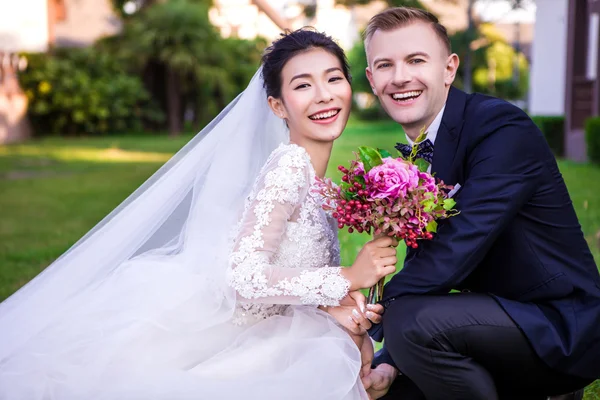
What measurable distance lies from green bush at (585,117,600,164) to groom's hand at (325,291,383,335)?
35.8ft

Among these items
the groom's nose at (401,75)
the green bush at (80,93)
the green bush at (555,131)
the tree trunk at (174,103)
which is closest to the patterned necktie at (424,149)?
the groom's nose at (401,75)

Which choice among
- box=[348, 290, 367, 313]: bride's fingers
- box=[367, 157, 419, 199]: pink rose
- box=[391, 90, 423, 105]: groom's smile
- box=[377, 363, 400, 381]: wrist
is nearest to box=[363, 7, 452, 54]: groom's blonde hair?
box=[391, 90, 423, 105]: groom's smile

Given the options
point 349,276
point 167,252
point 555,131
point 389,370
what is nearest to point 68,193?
point 167,252

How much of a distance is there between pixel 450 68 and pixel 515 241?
3.00 ft

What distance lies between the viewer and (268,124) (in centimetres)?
365

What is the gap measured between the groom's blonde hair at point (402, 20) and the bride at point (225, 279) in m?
0.23

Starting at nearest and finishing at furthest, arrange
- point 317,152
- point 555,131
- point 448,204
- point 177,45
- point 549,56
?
1. point 448,204
2. point 317,152
3. point 555,131
4. point 549,56
5. point 177,45

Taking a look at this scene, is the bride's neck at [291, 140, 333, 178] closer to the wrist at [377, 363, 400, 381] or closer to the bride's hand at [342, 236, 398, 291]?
the bride's hand at [342, 236, 398, 291]

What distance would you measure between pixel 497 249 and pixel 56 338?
2.02m

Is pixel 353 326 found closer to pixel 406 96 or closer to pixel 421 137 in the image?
pixel 421 137

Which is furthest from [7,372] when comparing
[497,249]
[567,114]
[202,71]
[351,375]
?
[202,71]

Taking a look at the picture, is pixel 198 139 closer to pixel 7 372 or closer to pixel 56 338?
pixel 56 338

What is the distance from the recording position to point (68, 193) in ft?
39.4

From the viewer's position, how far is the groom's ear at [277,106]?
3436mm
